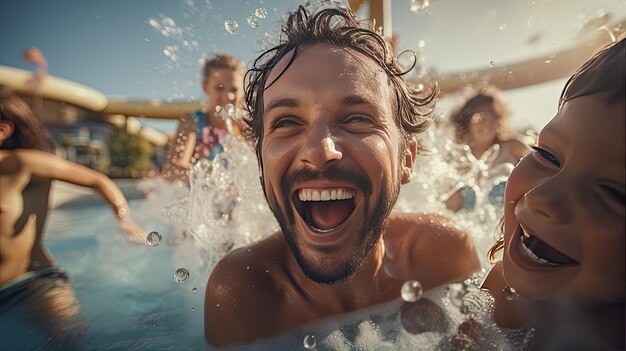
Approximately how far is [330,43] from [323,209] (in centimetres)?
57

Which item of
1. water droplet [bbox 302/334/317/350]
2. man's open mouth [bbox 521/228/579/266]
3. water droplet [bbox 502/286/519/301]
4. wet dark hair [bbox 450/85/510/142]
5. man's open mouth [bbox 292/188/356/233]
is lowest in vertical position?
water droplet [bbox 302/334/317/350]

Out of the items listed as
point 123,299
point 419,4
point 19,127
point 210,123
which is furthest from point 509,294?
point 19,127

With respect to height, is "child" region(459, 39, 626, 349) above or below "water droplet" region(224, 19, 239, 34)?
below

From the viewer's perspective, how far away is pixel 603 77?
89 cm

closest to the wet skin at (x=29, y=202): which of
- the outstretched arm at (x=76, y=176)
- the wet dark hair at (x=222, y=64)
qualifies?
the outstretched arm at (x=76, y=176)

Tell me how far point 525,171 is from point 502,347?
0.58 m

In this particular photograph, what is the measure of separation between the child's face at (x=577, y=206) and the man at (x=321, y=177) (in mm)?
429

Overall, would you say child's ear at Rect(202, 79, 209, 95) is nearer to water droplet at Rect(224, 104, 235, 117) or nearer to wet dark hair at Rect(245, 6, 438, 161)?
water droplet at Rect(224, 104, 235, 117)

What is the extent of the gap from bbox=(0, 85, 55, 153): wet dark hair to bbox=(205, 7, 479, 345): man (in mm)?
1953

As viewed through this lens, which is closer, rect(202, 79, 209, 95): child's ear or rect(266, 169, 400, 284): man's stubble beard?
rect(266, 169, 400, 284): man's stubble beard

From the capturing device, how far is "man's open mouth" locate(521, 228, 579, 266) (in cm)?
96

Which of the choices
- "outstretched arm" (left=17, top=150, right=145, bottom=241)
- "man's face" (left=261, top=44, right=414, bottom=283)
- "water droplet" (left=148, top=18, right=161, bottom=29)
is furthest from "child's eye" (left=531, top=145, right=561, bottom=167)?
"outstretched arm" (left=17, top=150, right=145, bottom=241)

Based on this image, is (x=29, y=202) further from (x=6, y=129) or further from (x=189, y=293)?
(x=189, y=293)

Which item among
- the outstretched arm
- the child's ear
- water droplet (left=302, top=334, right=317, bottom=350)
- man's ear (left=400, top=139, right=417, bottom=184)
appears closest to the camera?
water droplet (left=302, top=334, right=317, bottom=350)
